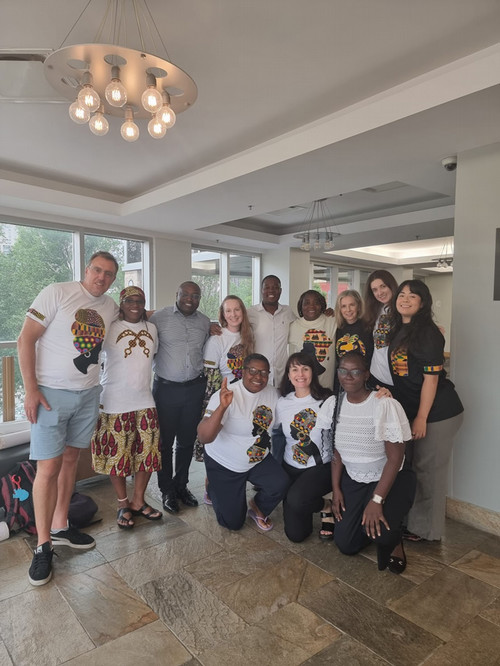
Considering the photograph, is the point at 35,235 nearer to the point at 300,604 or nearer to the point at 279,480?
the point at 279,480

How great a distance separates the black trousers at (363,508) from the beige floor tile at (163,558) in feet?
2.38

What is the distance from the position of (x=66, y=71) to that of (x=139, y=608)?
2.50 m

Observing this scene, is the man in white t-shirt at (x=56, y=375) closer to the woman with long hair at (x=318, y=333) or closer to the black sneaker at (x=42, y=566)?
the black sneaker at (x=42, y=566)

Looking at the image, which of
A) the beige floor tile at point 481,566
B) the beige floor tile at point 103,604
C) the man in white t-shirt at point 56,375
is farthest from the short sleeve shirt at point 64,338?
the beige floor tile at point 481,566

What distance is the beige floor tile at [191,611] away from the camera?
69.2 inches

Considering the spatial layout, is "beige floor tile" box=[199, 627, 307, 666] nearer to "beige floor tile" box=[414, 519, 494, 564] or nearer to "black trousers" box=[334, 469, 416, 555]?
"black trousers" box=[334, 469, 416, 555]

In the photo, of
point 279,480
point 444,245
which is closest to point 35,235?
point 279,480

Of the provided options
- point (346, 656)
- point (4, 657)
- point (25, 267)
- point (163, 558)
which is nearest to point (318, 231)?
point (25, 267)

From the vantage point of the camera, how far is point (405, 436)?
2.14 meters

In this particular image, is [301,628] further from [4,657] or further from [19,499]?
[19,499]

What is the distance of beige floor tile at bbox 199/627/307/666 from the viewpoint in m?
1.63

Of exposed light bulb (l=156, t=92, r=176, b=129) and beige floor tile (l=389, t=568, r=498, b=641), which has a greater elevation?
exposed light bulb (l=156, t=92, r=176, b=129)

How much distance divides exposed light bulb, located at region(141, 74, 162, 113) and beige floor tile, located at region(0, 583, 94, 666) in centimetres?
230

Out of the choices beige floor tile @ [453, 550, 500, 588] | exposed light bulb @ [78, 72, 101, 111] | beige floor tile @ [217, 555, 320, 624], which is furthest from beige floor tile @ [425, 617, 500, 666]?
exposed light bulb @ [78, 72, 101, 111]
